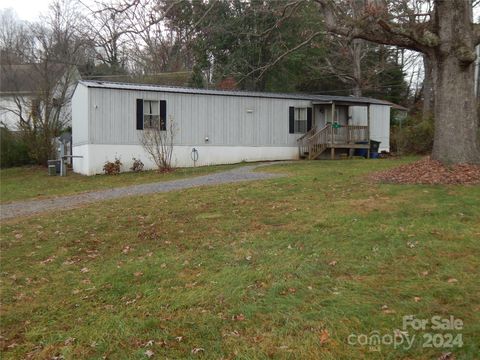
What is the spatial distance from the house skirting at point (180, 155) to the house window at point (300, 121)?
91 centimetres

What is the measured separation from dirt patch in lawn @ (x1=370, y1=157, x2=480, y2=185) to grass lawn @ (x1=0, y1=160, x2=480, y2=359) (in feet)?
3.17

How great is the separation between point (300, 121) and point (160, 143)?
732 centimetres

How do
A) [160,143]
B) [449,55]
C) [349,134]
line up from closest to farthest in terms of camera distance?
1. [449,55]
2. [160,143]
3. [349,134]

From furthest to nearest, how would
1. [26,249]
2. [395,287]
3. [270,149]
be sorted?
1. [270,149]
2. [26,249]
3. [395,287]

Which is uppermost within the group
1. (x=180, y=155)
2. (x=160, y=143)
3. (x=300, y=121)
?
(x=300, y=121)

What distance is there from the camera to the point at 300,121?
22641mm

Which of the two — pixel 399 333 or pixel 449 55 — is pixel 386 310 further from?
pixel 449 55

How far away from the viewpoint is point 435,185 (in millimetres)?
8953

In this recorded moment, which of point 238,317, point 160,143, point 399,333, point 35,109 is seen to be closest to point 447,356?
point 399,333

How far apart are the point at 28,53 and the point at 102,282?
92.1 ft

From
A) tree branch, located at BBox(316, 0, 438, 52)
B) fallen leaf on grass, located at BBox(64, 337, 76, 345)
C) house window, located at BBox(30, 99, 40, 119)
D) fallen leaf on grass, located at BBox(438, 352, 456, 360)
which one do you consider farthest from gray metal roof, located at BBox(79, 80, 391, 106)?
fallen leaf on grass, located at BBox(438, 352, 456, 360)

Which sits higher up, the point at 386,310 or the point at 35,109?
the point at 35,109

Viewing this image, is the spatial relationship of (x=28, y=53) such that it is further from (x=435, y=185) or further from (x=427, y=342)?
(x=427, y=342)

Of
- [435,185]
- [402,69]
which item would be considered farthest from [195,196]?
[402,69]
